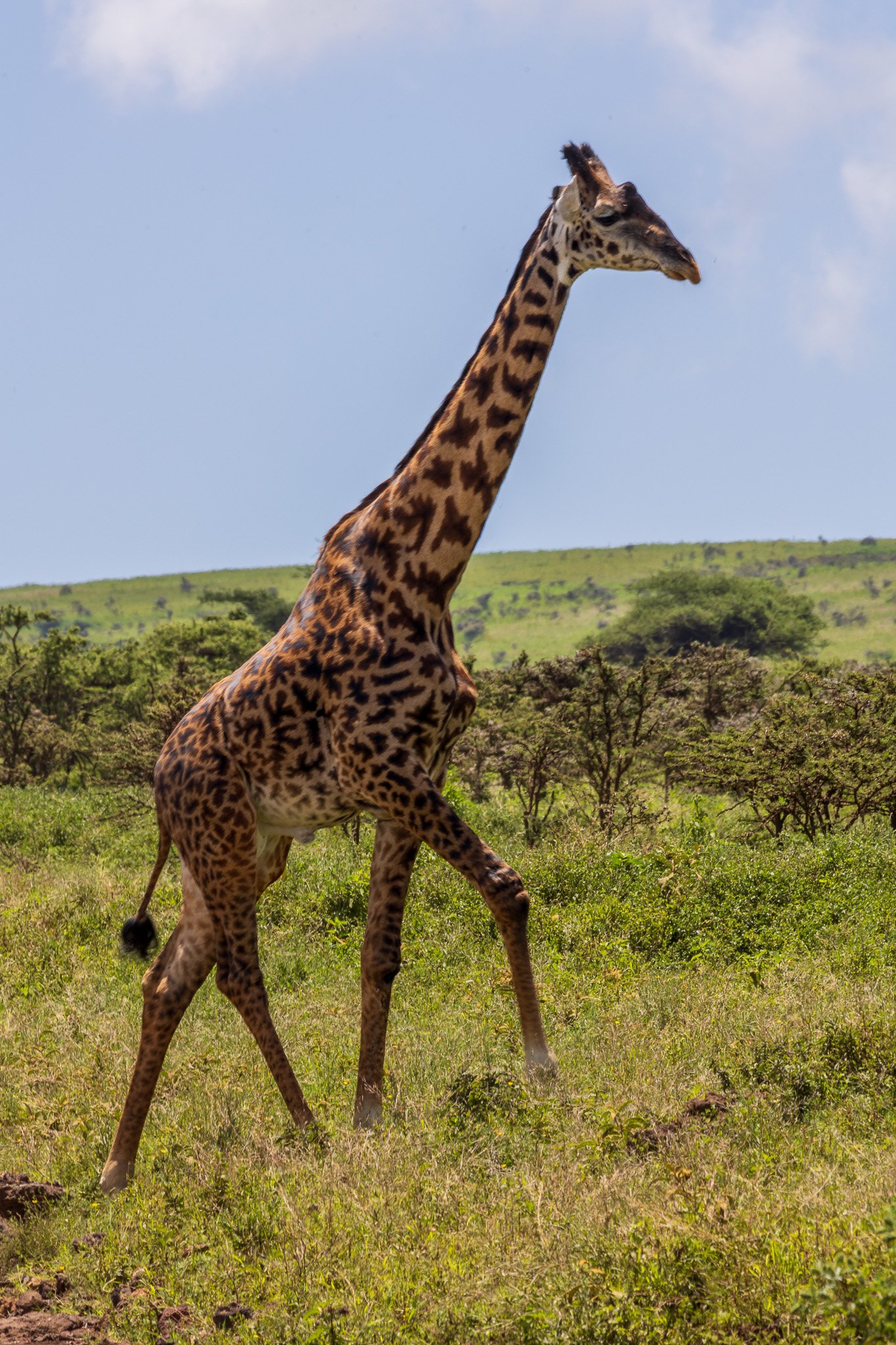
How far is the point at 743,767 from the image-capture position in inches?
482

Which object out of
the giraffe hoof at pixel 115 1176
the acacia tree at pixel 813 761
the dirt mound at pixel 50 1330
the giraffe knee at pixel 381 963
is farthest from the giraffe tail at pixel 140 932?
the acacia tree at pixel 813 761

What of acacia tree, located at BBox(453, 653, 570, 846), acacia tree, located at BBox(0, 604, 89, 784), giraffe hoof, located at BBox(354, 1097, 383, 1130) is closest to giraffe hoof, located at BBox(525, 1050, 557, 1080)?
giraffe hoof, located at BBox(354, 1097, 383, 1130)

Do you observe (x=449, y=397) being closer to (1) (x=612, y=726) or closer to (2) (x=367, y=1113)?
(2) (x=367, y=1113)

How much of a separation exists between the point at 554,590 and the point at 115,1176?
67208 millimetres

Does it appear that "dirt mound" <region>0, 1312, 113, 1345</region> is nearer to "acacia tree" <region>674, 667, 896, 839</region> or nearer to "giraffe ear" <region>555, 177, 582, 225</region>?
"giraffe ear" <region>555, 177, 582, 225</region>

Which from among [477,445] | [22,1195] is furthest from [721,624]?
[22,1195]

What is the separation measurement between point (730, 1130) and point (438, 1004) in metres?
2.77

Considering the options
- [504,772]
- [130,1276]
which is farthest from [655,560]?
[130,1276]

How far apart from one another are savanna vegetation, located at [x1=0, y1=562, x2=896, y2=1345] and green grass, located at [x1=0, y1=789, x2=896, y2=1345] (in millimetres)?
16

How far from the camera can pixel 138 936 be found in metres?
6.62

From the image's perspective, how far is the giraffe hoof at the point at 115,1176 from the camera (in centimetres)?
557

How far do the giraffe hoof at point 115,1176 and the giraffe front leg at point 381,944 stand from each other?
1.02 metres

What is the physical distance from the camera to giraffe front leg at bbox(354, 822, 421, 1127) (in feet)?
18.8

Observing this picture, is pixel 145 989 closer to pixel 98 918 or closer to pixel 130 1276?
pixel 130 1276
